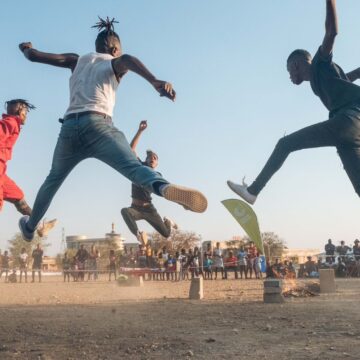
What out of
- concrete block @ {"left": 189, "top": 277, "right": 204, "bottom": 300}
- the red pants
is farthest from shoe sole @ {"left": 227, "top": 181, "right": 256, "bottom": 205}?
concrete block @ {"left": 189, "top": 277, "right": 204, "bottom": 300}

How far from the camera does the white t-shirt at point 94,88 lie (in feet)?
12.6

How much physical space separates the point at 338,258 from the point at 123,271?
30.6 feet

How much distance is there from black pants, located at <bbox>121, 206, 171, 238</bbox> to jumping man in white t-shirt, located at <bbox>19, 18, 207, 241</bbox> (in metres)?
2.48

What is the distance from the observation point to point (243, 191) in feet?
15.7

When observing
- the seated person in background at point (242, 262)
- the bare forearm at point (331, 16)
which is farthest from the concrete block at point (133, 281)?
the bare forearm at point (331, 16)

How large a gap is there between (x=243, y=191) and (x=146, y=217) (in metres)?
2.33

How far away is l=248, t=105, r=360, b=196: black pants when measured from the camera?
4.10 m

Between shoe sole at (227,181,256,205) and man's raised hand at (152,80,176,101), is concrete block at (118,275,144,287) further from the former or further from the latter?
man's raised hand at (152,80,176,101)

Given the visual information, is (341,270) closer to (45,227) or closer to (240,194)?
(240,194)

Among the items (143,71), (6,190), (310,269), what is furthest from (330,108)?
(310,269)

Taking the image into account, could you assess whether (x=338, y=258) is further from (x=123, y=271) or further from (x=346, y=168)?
(x=346, y=168)

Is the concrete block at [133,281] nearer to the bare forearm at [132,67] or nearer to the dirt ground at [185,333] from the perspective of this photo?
the dirt ground at [185,333]

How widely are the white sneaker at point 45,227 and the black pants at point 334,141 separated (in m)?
2.73

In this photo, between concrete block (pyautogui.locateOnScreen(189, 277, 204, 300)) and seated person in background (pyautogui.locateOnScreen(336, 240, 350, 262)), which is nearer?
concrete block (pyautogui.locateOnScreen(189, 277, 204, 300))
